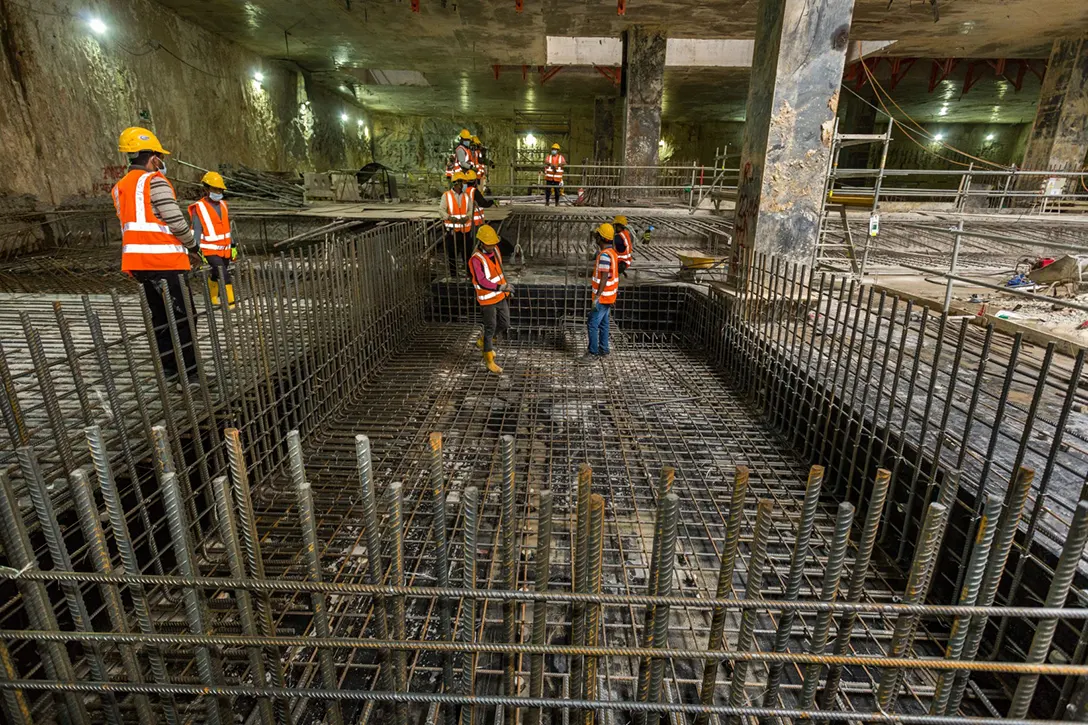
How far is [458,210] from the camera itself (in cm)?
895

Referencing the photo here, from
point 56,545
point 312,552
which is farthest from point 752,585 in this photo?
point 56,545

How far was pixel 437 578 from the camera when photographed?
1.70 m

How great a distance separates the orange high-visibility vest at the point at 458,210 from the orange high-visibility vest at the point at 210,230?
3.40 meters

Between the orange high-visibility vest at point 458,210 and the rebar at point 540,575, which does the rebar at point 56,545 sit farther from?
the orange high-visibility vest at point 458,210

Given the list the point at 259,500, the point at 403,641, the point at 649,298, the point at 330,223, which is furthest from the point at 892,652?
the point at 330,223

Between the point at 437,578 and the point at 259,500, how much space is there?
112 inches

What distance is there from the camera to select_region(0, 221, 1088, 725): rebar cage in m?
1.57

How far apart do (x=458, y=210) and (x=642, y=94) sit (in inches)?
338

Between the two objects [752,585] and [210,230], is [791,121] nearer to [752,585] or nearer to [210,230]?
[752,585]

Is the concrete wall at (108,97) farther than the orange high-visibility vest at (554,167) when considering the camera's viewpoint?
No

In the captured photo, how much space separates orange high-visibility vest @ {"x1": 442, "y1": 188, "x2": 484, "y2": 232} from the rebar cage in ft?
5.34

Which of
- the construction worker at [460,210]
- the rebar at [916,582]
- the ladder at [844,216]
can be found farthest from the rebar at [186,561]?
the construction worker at [460,210]

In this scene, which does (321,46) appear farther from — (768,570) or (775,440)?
(768,570)

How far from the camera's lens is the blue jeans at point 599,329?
7168 millimetres
